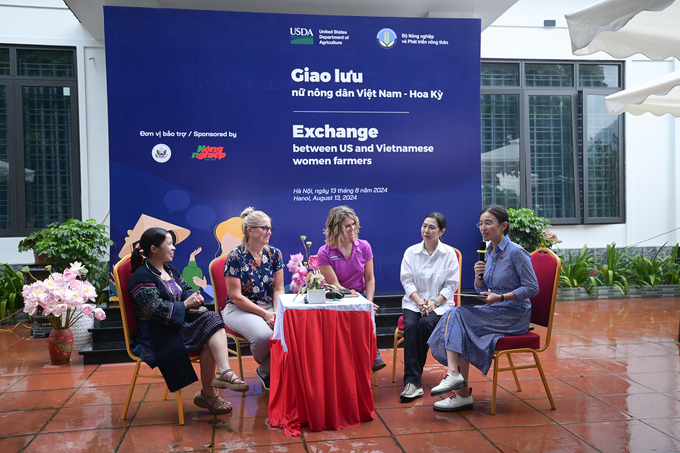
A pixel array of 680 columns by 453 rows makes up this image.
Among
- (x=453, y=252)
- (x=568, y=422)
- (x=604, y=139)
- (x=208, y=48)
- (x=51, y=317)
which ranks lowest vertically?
(x=568, y=422)

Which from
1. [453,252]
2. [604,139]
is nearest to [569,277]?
[604,139]

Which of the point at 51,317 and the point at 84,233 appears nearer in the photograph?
the point at 51,317

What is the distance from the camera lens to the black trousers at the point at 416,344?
3.43 m

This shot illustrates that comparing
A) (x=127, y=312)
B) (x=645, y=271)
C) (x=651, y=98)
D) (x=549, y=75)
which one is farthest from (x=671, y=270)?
(x=127, y=312)

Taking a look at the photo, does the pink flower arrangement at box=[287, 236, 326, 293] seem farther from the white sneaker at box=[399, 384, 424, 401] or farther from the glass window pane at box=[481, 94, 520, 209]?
the glass window pane at box=[481, 94, 520, 209]

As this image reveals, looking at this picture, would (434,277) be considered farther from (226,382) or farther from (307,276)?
(226,382)

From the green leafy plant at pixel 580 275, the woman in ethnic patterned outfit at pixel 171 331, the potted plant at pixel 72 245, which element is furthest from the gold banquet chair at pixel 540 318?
the green leafy plant at pixel 580 275

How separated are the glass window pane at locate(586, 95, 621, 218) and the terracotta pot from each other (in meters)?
6.88

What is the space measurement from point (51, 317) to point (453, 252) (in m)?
3.32

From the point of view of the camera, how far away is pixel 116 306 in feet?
15.6

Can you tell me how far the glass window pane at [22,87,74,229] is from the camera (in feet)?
21.3

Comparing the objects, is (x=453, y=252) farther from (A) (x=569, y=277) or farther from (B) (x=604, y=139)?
(B) (x=604, y=139)

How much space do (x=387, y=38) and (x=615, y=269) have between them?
4726 mm

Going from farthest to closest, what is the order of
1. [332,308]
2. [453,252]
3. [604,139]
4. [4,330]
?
[604,139] < [4,330] < [453,252] < [332,308]
